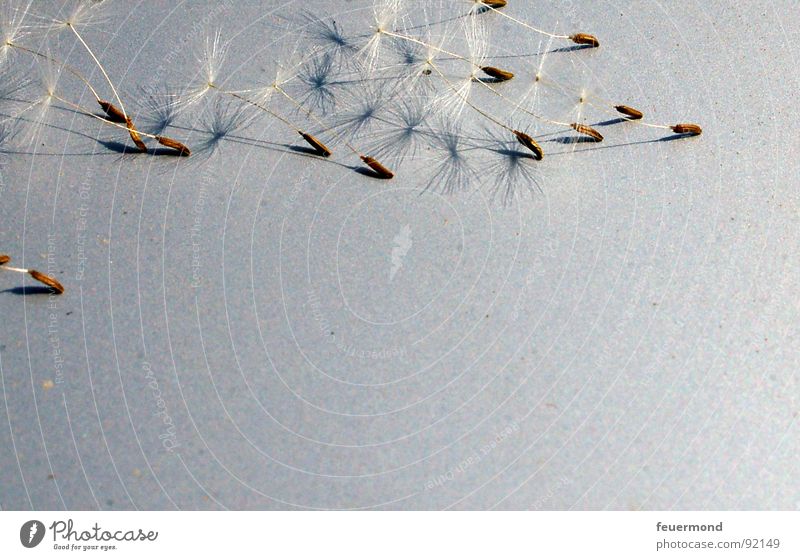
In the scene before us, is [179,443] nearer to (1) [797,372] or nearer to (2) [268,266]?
(2) [268,266]

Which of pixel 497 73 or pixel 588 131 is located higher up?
pixel 497 73
